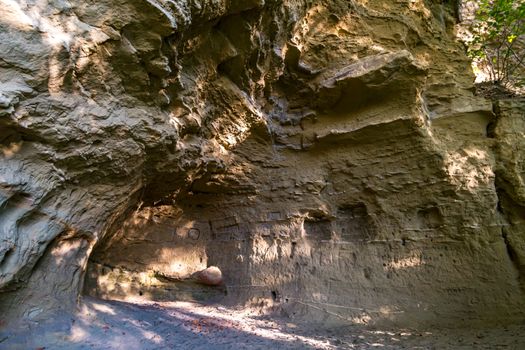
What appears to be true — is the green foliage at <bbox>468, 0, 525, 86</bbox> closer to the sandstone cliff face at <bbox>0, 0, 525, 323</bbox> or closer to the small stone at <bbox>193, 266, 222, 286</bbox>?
the sandstone cliff face at <bbox>0, 0, 525, 323</bbox>

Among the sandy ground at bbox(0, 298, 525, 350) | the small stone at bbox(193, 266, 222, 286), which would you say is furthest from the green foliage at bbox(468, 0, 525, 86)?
the small stone at bbox(193, 266, 222, 286)

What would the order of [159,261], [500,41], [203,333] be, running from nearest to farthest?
[203,333], [159,261], [500,41]

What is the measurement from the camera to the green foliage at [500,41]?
6809mm

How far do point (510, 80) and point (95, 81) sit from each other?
24.1 ft

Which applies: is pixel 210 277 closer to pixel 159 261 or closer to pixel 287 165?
pixel 159 261

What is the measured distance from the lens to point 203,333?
4102mm

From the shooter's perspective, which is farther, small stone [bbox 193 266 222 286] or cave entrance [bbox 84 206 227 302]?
small stone [bbox 193 266 222 286]

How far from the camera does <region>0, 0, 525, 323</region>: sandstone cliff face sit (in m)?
3.63

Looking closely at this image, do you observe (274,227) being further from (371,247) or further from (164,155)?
(164,155)

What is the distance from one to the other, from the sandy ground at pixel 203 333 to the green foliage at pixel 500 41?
4.79 m

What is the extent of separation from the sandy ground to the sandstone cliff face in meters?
0.30

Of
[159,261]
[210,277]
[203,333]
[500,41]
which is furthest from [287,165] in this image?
[500,41]

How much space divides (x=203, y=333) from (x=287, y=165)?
3.07 metres

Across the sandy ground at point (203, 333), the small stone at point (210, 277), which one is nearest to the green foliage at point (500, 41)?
the sandy ground at point (203, 333)
